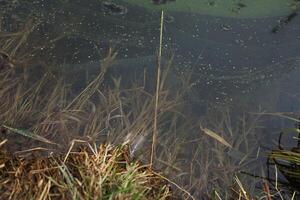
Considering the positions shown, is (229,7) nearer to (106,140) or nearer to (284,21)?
(284,21)

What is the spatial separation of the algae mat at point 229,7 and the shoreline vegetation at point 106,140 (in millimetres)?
341

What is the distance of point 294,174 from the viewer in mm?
1492

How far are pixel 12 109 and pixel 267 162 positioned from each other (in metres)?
0.96

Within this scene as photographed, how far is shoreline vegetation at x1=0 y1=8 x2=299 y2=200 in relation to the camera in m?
1.23

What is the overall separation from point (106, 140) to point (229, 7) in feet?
3.44

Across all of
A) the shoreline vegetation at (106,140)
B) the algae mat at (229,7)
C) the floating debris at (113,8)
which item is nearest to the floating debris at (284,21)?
the algae mat at (229,7)

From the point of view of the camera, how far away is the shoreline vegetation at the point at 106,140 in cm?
123

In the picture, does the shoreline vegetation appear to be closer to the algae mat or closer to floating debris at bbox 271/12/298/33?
Result: the algae mat

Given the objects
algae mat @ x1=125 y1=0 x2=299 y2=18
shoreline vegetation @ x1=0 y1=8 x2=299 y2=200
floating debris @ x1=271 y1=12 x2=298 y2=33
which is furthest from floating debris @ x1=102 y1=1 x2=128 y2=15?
floating debris @ x1=271 y1=12 x2=298 y2=33

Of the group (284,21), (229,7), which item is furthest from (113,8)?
(284,21)

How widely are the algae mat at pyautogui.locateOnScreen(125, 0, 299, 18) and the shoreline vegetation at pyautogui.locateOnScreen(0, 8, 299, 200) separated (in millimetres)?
341

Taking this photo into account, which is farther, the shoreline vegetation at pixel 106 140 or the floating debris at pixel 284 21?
the floating debris at pixel 284 21

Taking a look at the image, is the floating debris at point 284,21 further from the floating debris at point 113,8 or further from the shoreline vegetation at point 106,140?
the floating debris at point 113,8

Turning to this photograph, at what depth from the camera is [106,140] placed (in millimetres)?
1577
